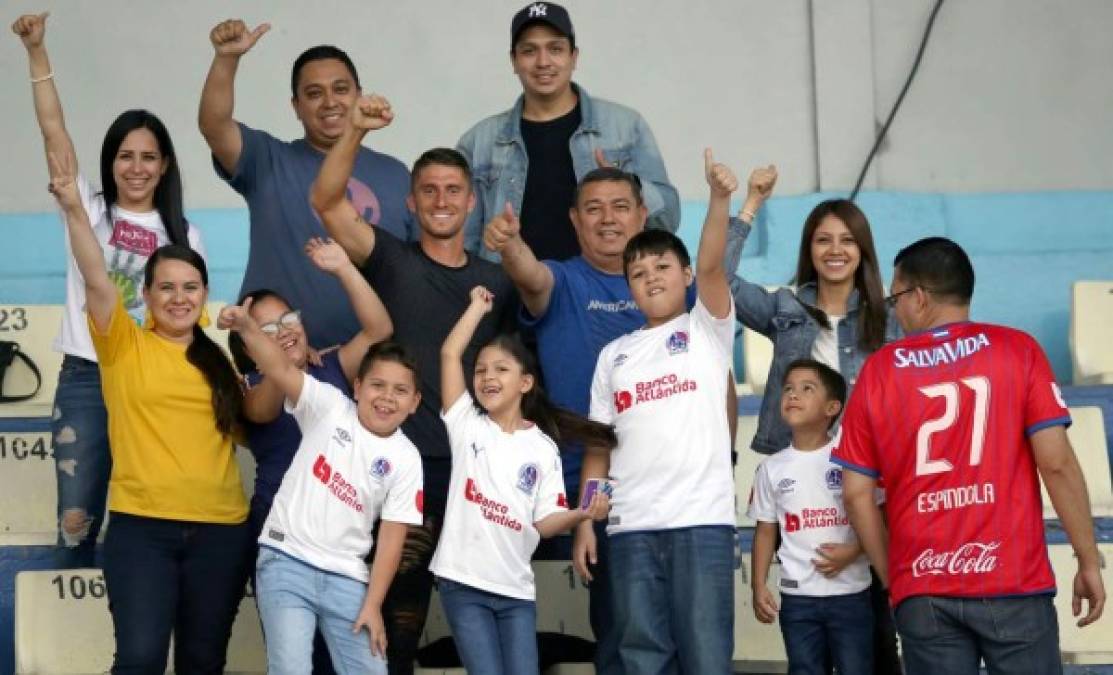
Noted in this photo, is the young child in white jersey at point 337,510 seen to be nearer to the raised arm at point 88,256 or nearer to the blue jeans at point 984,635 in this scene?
the raised arm at point 88,256

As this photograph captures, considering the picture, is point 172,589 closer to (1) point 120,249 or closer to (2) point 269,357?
(2) point 269,357

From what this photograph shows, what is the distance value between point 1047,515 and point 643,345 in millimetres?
1740

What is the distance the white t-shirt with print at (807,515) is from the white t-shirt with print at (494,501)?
22.9 inches

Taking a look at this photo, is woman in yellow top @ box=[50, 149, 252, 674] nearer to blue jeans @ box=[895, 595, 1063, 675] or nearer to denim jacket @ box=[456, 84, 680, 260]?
denim jacket @ box=[456, 84, 680, 260]

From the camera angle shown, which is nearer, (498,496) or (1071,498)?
(1071,498)

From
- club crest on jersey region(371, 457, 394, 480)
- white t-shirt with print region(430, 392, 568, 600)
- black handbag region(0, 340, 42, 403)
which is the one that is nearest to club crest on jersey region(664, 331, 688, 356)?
white t-shirt with print region(430, 392, 568, 600)

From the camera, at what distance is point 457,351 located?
4625mm

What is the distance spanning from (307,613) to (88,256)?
1.07 metres

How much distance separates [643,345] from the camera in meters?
4.70

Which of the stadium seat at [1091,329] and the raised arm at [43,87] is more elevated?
the raised arm at [43,87]

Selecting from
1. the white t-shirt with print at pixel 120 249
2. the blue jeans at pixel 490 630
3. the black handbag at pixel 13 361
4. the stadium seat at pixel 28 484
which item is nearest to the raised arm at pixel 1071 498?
the blue jeans at pixel 490 630

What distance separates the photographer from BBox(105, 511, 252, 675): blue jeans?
4.43 m

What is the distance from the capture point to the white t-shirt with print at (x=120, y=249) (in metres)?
5.00

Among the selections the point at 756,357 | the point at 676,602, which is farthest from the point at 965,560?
the point at 756,357
